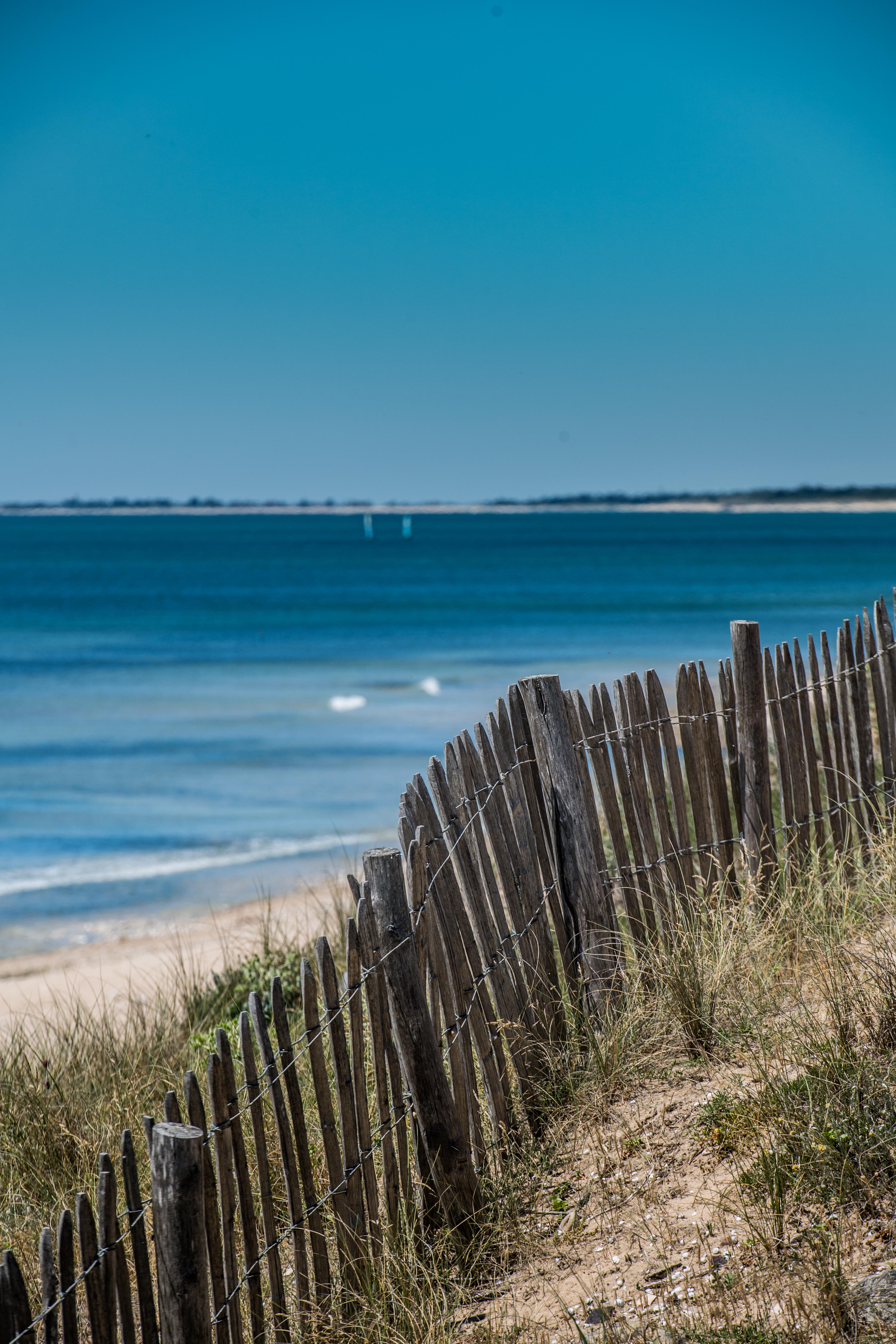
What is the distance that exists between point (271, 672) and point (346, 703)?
6498 mm

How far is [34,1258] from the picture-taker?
9.71 ft

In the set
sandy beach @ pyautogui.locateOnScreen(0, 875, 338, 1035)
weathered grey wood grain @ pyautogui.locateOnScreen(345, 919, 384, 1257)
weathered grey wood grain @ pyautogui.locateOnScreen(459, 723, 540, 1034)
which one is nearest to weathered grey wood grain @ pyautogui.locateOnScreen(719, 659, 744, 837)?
weathered grey wood grain @ pyautogui.locateOnScreen(459, 723, 540, 1034)

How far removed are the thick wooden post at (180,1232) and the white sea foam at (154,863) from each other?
29.1 feet

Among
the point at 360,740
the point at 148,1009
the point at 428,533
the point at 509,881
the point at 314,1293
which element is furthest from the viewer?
the point at 428,533

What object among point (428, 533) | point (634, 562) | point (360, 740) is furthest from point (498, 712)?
point (428, 533)

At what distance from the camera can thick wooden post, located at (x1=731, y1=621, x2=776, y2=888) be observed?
469 centimetres

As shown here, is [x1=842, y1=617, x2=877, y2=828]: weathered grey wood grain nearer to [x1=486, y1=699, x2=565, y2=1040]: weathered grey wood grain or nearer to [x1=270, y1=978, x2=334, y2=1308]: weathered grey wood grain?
[x1=486, y1=699, x2=565, y2=1040]: weathered grey wood grain

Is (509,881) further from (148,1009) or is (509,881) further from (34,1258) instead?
(148,1009)

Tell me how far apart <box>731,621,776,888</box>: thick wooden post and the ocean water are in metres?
5.30

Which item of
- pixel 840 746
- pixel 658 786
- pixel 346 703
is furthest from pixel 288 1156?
pixel 346 703

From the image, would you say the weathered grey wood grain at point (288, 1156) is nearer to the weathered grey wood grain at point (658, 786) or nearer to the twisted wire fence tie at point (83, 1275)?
the twisted wire fence tie at point (83, 1275)

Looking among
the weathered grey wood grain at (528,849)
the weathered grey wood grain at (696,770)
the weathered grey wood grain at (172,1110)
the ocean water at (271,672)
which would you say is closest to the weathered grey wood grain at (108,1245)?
the weathered grey wood grain at (172,1110)

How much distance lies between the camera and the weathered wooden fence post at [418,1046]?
2621mm

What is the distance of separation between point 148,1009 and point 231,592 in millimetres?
48660
